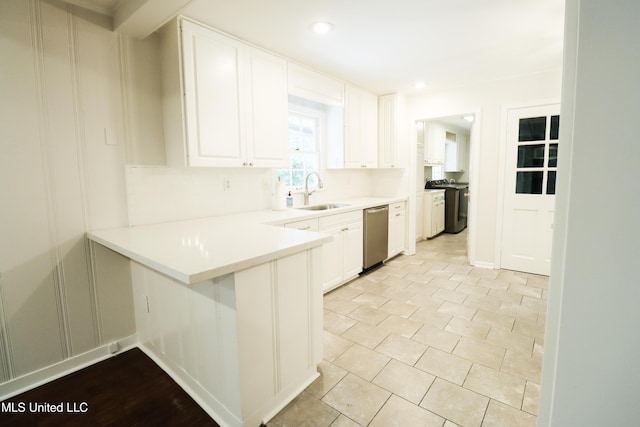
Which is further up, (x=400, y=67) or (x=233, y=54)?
(x=400, y=67)

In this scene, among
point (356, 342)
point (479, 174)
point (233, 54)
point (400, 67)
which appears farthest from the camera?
point (479, 174)

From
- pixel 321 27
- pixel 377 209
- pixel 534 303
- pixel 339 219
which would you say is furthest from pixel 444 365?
pixel 321 27

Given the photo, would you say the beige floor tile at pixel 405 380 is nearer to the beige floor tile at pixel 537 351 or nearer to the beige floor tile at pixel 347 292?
the beige floor tile at pixel 537 351

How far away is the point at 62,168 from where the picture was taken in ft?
6.28

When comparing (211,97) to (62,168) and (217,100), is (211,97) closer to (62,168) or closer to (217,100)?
(217,100)

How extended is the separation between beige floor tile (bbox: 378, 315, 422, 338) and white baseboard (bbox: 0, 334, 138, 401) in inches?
78.5

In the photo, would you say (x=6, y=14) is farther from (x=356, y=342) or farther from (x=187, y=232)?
(x=356, y=342)

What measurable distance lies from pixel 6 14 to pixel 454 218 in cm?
665

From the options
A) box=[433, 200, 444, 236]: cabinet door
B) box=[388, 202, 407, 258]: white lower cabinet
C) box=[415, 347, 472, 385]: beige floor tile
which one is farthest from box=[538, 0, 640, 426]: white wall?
box=[433, 200, 444, 236]: cabinet door

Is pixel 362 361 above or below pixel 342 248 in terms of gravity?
below

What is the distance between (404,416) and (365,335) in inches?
31.5

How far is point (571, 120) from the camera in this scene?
528mm

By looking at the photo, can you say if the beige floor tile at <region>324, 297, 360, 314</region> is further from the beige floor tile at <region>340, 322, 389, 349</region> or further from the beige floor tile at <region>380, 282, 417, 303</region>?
the beige floor tile at <region>380, 282, 417, 303</region>

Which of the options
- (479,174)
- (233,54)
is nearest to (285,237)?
(233,54)
